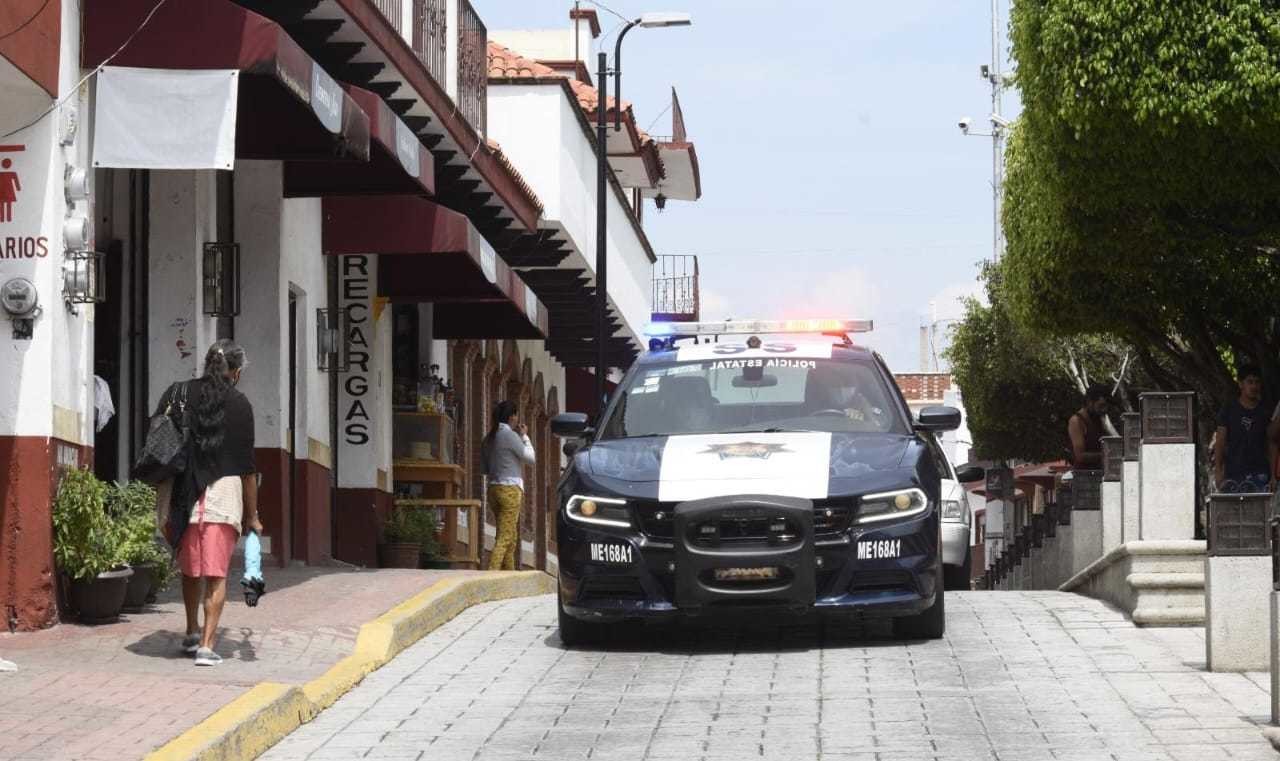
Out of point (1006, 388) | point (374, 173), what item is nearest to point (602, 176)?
point (374, 173)

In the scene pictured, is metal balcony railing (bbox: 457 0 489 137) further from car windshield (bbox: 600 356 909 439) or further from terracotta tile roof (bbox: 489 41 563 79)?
car windshield (bbox: 600 356 909 439)

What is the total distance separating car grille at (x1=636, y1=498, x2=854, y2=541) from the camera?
12820mm

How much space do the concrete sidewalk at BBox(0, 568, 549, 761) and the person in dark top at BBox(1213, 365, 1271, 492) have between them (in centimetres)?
579

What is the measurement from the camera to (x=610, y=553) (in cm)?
1300

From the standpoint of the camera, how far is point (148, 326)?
59.8 feet

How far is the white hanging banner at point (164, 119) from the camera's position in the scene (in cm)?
1430

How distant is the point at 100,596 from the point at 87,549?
0.28 m

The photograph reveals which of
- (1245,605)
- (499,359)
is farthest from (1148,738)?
(499,359)

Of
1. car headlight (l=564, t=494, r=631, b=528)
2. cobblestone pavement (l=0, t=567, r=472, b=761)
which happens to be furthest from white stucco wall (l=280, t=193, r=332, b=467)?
car headlight (l=564, t=494, r=631, b=528)

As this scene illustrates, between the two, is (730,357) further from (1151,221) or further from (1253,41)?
(1151,221)

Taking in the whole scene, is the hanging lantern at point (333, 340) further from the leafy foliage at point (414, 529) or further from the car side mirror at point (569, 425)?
the car side mirror at point (569, 425)

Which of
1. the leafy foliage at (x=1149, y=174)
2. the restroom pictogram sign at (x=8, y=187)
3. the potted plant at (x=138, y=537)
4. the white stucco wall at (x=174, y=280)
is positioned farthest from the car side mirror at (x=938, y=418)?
the leafy foliage at (x=1149, y=174)

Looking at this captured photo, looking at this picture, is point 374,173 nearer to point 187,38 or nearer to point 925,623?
point 187,38

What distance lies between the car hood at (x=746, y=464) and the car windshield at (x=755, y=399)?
1.08 ft
